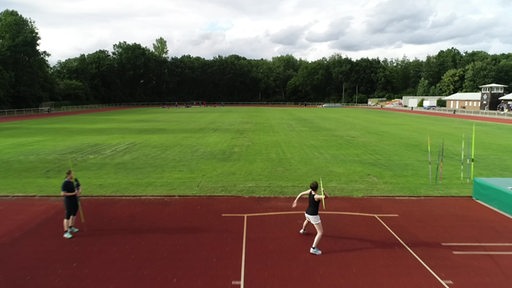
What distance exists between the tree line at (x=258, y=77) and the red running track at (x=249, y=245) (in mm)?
92382

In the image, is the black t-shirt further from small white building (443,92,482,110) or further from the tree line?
small white building (443,92,482,110)

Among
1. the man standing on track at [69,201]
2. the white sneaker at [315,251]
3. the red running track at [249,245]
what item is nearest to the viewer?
the red running track at [249,245]

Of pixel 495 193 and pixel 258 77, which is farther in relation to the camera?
pixel 258 77

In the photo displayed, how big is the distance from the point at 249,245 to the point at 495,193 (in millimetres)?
10213

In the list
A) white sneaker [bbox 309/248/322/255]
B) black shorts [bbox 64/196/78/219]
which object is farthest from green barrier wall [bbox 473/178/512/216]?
black shorts [bbox 64/196/78/219]

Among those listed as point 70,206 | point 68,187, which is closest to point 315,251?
point 70,206

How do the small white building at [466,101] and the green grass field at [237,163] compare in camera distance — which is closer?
the green grass field at [237,163]

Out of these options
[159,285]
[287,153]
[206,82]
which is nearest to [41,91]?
[206,82]

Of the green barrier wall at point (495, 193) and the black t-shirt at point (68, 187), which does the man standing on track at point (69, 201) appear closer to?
the black t-shirt at point (68, 187)

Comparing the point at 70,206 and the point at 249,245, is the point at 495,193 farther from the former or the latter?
the point at 70,206

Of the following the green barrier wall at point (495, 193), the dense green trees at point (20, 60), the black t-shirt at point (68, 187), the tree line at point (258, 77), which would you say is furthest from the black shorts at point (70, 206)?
the tree line at point (258, 77)

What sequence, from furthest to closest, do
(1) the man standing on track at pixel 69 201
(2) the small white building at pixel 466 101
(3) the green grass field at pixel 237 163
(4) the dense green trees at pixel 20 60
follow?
1. (2) the small white building at pixel 466 101
2. (4) the dense green trees at pixel 20 60
3. (3) the green grass field at pixel 237 163
4. (1) the man standing on track at pixel 69 201

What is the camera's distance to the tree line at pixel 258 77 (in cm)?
11412

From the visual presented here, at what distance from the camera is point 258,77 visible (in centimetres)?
14600
